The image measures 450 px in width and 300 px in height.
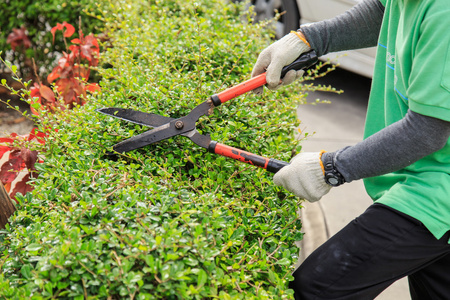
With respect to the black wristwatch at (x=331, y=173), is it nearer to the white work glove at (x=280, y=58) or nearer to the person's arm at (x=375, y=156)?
the person's arm at (x=375, y=156)

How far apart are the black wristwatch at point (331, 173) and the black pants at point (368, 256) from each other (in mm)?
162

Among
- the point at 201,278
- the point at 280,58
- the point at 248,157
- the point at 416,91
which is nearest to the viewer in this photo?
the point at 201,278

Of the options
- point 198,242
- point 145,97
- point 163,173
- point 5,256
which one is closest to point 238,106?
point 145,97

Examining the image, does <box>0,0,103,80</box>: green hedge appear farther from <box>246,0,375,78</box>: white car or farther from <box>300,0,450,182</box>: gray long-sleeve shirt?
<box>300,0,450,182</box>: gray long-sleeve shirt

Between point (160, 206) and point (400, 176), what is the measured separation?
2.93 ft

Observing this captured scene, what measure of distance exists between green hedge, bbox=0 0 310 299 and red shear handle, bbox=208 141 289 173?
0.25 ft

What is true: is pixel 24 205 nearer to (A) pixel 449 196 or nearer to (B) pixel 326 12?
(A) pixel 449 196

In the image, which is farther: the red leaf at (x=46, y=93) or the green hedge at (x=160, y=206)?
the red leaf at (x=46, y=93)

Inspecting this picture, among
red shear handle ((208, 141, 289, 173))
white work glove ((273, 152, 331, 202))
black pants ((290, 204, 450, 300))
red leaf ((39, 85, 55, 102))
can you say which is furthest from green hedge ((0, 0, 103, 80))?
black pants ((290, 204, 450, 300))

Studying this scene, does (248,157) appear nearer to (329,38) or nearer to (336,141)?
(329,38)

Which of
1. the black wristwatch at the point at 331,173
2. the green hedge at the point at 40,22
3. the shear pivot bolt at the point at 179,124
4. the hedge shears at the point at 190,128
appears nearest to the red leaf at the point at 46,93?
the hedge shears at the point at 190,128

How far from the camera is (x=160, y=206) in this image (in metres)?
1.58

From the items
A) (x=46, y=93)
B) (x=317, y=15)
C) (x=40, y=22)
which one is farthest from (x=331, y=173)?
(x=317, y=15)

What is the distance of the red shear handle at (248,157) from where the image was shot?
187 cm
